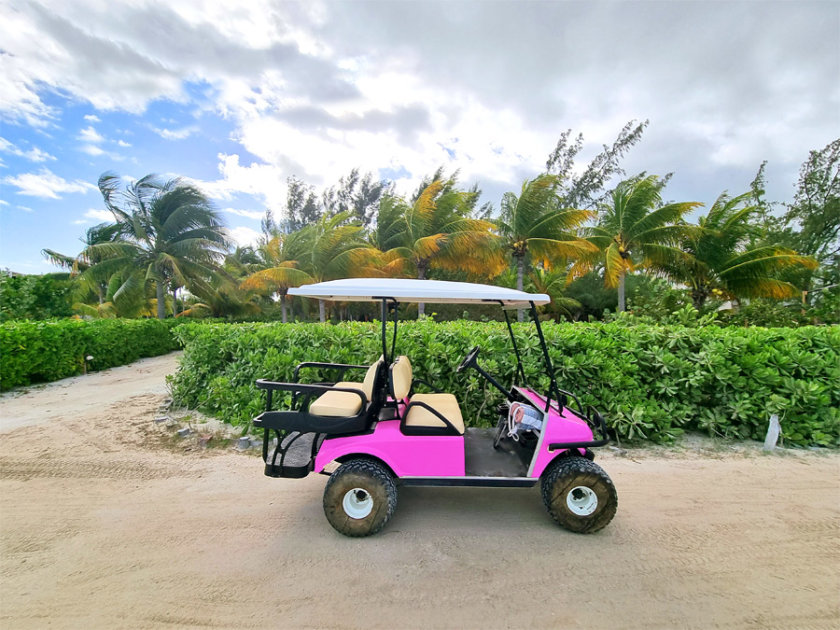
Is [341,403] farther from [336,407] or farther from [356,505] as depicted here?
[356,505]

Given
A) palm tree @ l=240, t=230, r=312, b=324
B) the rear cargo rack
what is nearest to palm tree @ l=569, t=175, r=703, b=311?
palm tree @ l=240, t=230, r=312, b=324

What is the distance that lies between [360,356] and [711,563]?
355cm

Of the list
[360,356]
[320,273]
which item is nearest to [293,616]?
[360,356]

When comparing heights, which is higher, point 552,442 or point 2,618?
point 552,442

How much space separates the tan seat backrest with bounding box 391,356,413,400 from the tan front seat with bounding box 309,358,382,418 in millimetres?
147

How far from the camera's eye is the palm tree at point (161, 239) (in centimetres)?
1711

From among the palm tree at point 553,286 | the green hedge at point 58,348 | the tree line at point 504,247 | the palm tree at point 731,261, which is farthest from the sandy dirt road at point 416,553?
the palm tree at point 553,286

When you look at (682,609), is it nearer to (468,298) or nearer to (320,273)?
(468,298)

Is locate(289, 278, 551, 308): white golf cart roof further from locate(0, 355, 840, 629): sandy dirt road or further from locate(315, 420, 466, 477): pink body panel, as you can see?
locate(0, 355, 840, 629): sandy dirt road

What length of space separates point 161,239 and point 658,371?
68.3ft

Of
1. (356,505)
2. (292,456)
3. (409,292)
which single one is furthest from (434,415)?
(292,456)

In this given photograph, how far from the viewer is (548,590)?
6.91 ft

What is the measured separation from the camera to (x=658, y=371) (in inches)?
176

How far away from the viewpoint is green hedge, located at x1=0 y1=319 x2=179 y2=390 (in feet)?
23.5
